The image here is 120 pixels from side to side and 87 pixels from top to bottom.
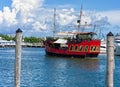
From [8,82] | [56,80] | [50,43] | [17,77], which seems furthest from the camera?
[50,43]

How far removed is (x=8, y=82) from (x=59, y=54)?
7489cm

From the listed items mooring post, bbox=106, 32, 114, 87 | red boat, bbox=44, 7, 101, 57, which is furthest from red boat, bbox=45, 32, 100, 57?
mooring post, bbox=106, 32, 114, 87

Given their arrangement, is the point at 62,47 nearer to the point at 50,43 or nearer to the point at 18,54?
the point at 50,43

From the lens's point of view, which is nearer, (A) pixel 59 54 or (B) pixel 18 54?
(B) pixel 18 54

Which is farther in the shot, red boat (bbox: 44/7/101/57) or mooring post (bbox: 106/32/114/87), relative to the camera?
red boat (bbox: 44/7/101/57)

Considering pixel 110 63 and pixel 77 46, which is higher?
pixel 110 63

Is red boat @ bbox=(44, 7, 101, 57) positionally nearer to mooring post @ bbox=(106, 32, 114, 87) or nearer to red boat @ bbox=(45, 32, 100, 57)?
red boat @ bbox=(45, 32, 100, 57)

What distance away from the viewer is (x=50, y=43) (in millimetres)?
135125

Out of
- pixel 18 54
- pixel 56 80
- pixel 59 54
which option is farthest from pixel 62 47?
pixel 18 54

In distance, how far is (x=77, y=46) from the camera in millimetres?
Result: 124500

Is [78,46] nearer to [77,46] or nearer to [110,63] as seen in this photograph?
[77,46]

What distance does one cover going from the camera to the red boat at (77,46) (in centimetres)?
12206

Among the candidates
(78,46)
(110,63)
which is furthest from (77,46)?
→ (110,63)

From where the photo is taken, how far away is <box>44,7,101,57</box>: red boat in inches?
4806
